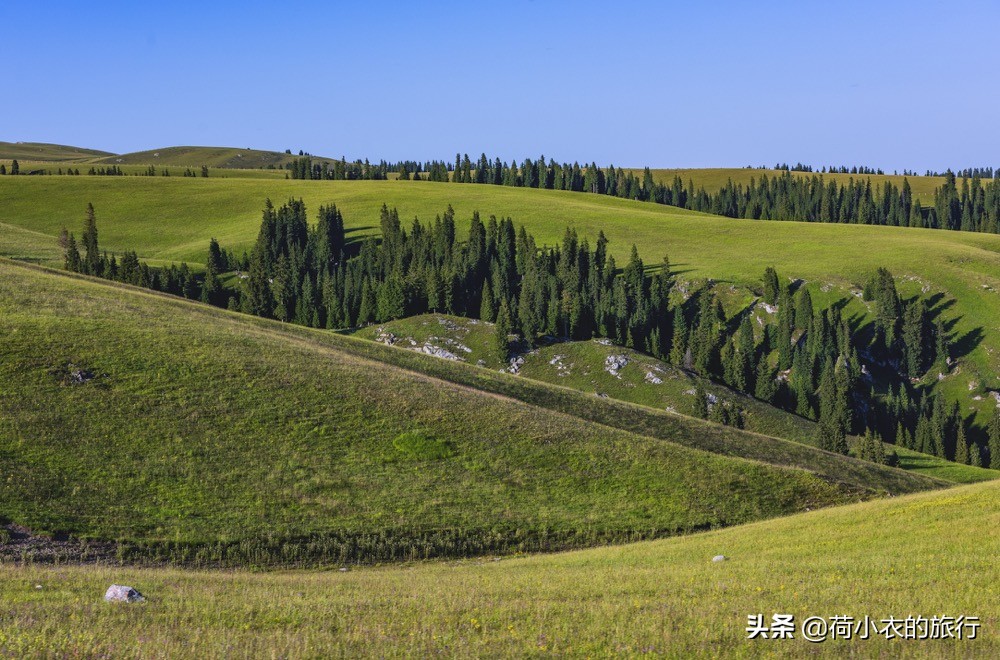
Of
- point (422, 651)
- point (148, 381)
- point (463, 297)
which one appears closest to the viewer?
point (422, 651)

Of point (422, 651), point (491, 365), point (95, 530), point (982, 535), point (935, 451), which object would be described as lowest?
point (935, 451)

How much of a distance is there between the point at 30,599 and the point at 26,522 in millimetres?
14752

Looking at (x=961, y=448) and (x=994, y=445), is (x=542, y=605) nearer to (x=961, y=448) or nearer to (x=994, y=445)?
(x=961, y=448)

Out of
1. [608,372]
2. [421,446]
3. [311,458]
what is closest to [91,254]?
[608,372]

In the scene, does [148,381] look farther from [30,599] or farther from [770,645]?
[770,645]

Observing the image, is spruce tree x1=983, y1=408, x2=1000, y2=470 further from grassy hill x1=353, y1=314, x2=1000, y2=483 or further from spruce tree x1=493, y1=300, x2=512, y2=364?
spruce tree x1=493, y1=300, x2=512, y2=364

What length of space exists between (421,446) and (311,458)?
6.37 metres

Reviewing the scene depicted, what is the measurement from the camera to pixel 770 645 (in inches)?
700

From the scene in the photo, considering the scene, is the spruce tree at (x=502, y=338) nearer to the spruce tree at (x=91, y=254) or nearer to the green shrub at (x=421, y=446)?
the spruce tree at (x=91, y=254)

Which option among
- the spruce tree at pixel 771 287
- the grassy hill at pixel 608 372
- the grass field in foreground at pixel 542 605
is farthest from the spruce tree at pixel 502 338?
the grass field in foreground at pixel 542 605

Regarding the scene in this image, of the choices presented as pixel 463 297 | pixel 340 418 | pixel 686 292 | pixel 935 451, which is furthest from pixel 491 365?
pixel 340 418

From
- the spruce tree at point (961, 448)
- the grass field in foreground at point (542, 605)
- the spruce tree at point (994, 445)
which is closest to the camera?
the grass field in foreground at point (542, 605)

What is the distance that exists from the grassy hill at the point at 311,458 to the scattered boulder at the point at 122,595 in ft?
42.9

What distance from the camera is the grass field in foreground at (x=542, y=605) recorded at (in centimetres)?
1719
